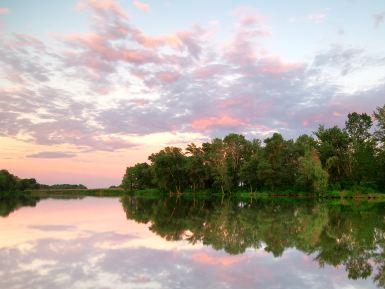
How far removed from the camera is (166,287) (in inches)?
390

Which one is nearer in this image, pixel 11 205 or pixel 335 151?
pixel 11 205

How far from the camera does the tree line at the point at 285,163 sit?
2955 inches

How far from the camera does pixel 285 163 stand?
8544 centimetres

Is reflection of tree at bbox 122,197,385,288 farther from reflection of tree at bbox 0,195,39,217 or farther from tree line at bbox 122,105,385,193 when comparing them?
tree line at bbox 122,105,385,193

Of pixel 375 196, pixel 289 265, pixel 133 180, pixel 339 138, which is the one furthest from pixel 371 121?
pixel 289 265

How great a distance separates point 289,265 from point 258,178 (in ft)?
232

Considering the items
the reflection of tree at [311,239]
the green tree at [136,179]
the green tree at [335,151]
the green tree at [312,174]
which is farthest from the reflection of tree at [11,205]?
the green tree at [335,151]

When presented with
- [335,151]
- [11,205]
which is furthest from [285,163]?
[11,205]

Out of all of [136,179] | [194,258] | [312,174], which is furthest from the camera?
[136,179]

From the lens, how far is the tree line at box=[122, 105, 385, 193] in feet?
246

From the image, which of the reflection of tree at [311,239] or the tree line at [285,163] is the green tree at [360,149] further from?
the reflection of tree at [311,239]

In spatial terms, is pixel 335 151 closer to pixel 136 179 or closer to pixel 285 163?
pixel 285 163

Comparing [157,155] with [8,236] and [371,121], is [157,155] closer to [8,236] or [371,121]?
[371,121]

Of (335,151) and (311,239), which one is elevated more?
(335,151)
